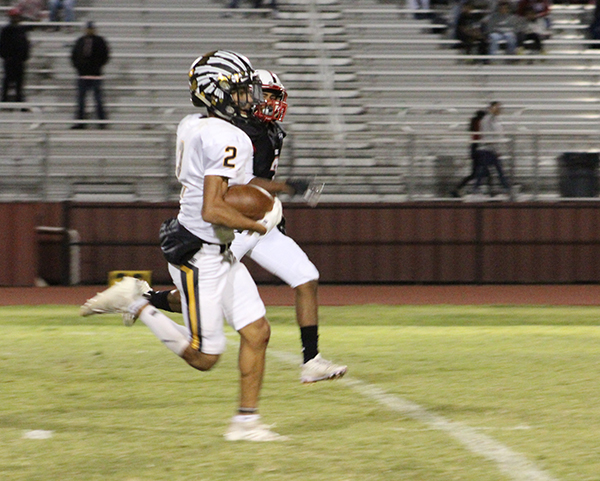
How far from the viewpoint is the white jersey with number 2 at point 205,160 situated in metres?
4.60

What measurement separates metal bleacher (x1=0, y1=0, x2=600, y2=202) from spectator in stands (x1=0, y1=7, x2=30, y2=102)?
505 millimetres

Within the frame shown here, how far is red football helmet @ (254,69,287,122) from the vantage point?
649 centimetres

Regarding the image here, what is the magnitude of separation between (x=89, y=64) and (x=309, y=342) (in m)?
11.0

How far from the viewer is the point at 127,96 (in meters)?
17.2

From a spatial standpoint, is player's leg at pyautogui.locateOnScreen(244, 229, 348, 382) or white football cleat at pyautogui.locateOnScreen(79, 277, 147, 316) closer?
white football cleat at pyautogui.locateOnScreen(79, 277, 147, 316)

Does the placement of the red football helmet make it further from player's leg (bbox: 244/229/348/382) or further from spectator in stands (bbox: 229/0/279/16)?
spectator in stands (bbox: 229/0/279/16)

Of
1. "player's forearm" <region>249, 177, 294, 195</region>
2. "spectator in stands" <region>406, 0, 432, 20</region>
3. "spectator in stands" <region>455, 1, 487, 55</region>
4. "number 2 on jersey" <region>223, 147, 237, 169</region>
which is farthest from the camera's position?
"spectator in stands" <region>406, 0, 432, 20</region>

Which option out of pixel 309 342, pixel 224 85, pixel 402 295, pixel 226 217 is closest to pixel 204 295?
pixel 226 217

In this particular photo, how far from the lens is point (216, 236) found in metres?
4.87

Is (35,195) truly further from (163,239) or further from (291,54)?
(163,239)

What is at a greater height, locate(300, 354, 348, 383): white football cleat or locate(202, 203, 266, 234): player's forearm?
locate(202, 203, 266, 234): player's forearm

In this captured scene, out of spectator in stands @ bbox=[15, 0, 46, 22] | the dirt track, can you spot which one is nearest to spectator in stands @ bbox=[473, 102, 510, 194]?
the dirt track

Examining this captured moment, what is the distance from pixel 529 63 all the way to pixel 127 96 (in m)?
7.36

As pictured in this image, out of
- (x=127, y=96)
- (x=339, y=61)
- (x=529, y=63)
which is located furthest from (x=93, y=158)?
(x=529, y=63)
